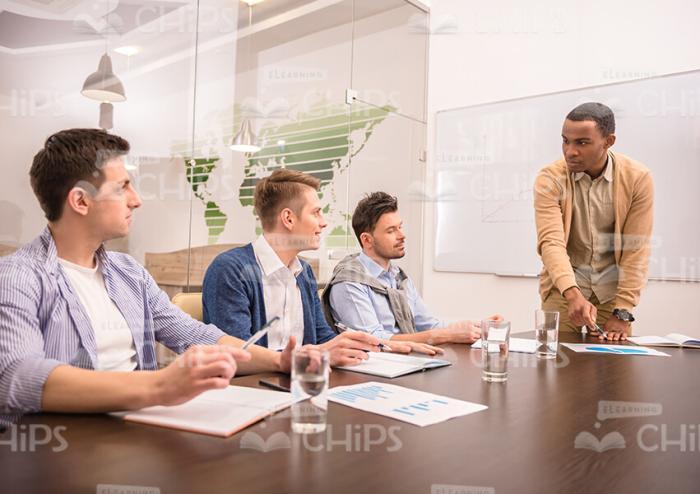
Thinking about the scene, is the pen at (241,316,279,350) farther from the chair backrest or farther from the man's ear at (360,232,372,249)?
the man's ear at (360,232,372,249)

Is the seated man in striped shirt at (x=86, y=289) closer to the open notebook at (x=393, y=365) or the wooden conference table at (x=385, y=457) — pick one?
the open notebook at (x=393, y=365)

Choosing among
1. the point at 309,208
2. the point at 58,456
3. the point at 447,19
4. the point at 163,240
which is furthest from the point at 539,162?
the point at 58,456

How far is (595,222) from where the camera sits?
2322mm

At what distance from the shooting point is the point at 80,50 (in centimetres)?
231

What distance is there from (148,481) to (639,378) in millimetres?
1078

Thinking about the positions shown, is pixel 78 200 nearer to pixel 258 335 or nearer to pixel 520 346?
pixel 258 335

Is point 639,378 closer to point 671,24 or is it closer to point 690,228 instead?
point 690,228

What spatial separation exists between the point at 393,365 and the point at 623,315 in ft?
4.26

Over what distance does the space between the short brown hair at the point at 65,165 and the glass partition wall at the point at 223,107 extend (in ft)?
3.17

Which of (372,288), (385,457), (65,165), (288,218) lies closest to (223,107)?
(288,218)

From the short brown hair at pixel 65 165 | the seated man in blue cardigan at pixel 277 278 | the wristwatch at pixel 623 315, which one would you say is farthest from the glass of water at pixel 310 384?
the wristwatch at pixel 623 315

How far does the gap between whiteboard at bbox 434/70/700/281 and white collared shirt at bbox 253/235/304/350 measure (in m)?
1.97

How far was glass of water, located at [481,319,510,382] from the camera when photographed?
1.13 m

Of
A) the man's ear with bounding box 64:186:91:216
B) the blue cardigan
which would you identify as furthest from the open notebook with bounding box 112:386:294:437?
the blue cardigan
